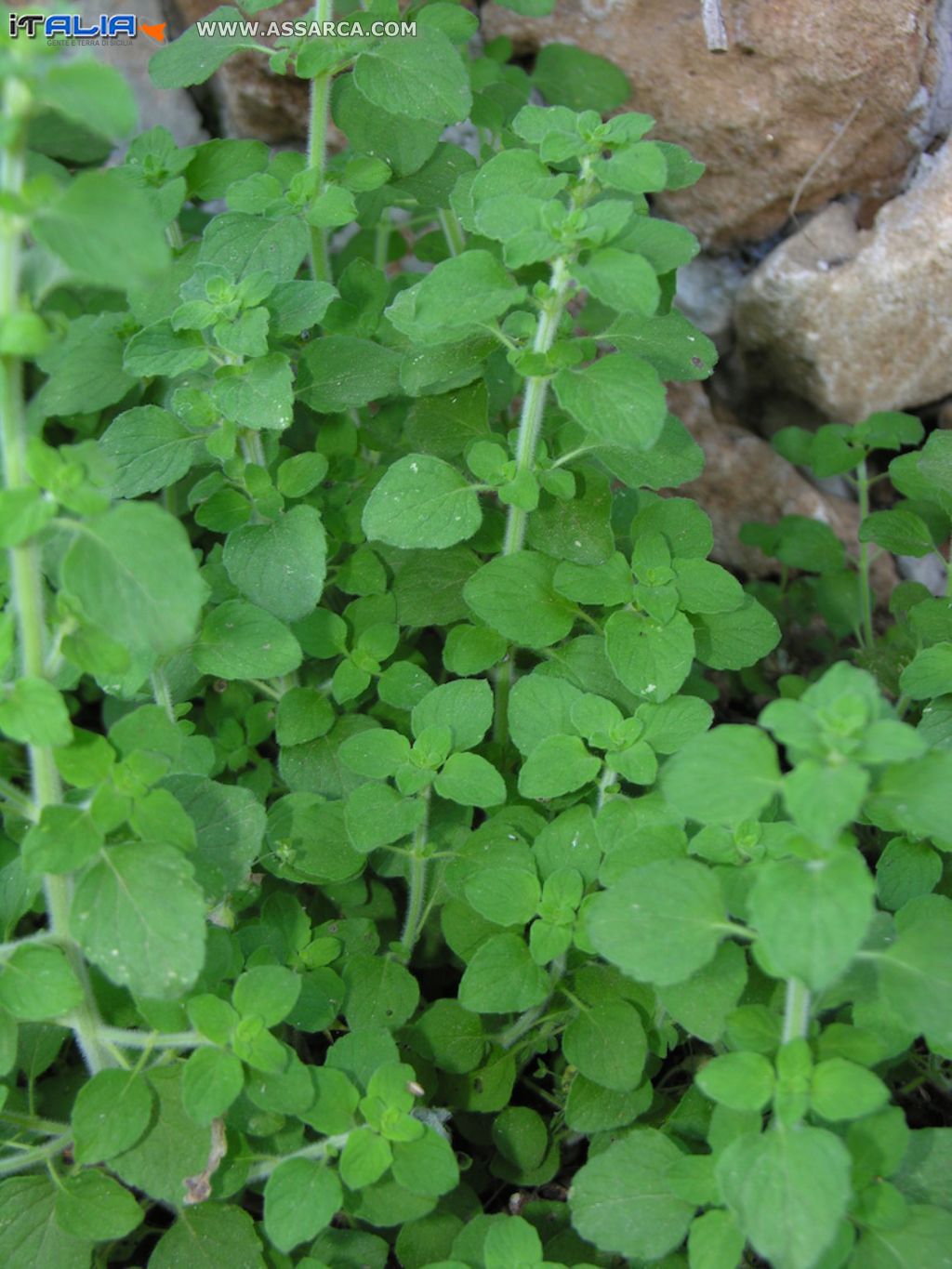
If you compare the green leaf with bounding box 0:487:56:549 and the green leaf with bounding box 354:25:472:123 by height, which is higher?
the green leaf with bounding box 354:25:472:123

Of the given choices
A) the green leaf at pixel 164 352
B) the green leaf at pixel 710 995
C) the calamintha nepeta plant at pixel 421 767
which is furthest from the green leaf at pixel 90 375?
the green leaf at pixel 710 995

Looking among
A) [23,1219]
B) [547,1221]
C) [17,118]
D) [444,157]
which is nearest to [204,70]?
[444,157]

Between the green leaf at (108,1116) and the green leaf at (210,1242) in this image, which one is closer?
the green leaf at (108,1116)

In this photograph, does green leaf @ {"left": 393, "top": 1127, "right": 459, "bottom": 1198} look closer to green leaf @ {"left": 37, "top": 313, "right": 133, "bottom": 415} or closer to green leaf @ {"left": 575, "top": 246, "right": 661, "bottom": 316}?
green leaf @ {"left": 575, "top": 246, "right": 661, "bottom": 316}

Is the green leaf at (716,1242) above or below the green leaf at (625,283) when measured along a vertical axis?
below

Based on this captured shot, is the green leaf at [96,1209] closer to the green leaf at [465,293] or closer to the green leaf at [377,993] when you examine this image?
the green leaf at [377,993]

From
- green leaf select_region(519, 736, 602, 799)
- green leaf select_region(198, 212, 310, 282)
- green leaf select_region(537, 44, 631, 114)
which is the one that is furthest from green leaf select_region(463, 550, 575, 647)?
green leaf select_region(537, 44, 631, 114)
